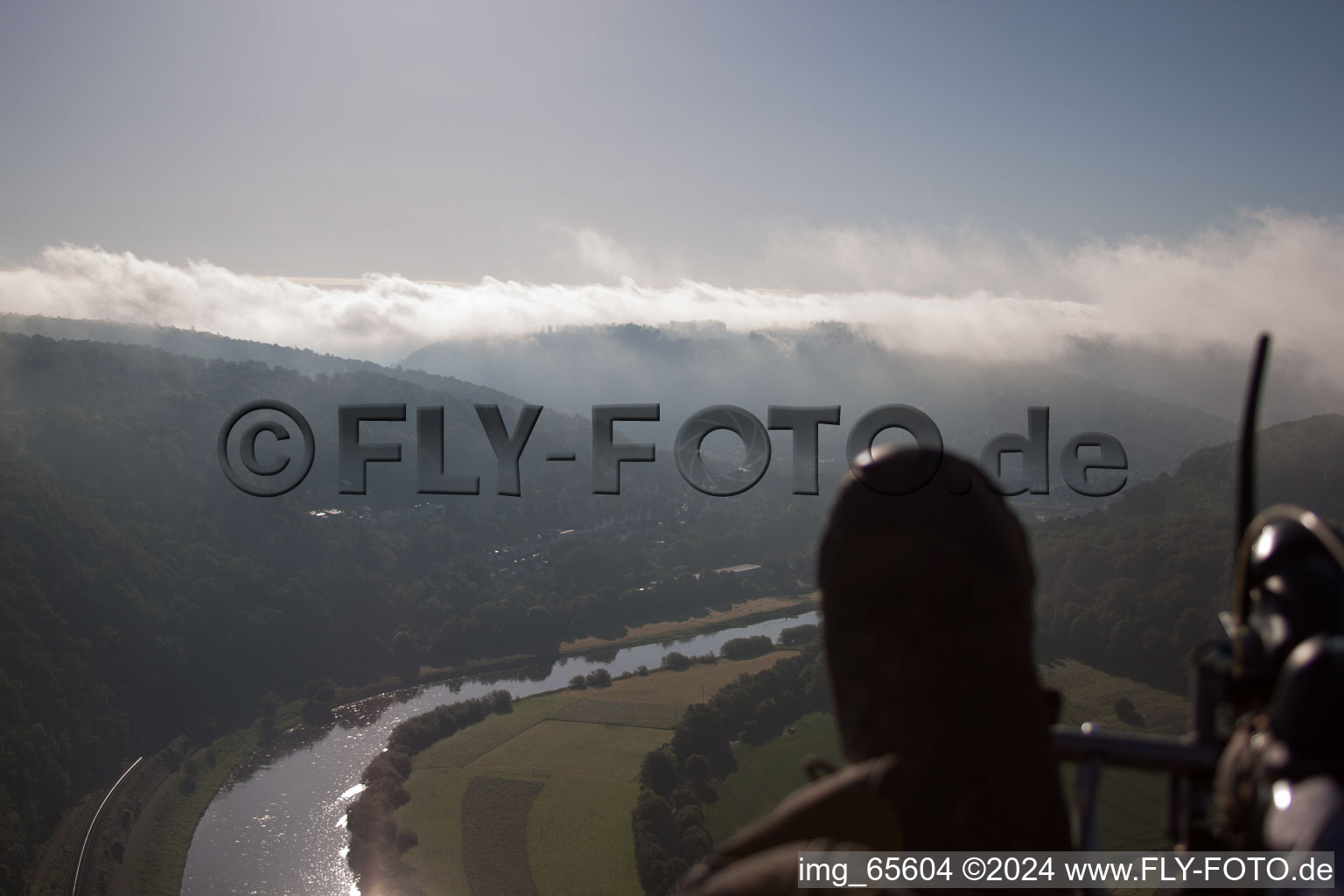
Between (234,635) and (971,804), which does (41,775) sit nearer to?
(234,635)

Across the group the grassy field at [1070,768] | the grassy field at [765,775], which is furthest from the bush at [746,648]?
the grassy field at [1070,768]

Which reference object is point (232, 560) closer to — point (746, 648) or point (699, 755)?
point (746, 648)

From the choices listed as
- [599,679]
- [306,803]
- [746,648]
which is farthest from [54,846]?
[746,648]

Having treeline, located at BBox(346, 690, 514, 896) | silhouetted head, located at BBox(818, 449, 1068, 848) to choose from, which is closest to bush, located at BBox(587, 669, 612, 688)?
treeline, located at BBox(346, 690, 514, 896)

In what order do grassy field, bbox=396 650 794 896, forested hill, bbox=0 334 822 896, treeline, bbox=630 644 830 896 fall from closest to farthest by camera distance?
1. treeline, bbox=630 644 830 896
2. grassy field, bbox=396 650 794 896
3. forested hill, bbox=0 334 822 896

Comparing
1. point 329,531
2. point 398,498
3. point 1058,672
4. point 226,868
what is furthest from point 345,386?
point 1058,672

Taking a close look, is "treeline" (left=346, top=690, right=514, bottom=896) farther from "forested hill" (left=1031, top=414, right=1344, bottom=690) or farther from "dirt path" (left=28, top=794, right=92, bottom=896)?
"forested hill" (left=1031, top=414, right=1344, bottom=690)

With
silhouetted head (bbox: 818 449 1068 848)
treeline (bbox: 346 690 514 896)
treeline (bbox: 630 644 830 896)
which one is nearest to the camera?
silhouetted head (bbox: 818 449 1068 848)

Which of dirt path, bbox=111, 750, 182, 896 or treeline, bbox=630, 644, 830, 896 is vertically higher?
treeline, bbox=630, 644, 830, 896
